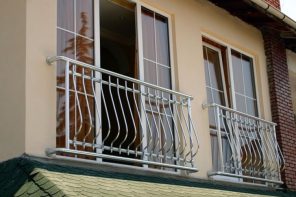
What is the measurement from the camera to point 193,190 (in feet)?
24.1

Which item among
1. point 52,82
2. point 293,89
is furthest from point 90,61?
point 293,89

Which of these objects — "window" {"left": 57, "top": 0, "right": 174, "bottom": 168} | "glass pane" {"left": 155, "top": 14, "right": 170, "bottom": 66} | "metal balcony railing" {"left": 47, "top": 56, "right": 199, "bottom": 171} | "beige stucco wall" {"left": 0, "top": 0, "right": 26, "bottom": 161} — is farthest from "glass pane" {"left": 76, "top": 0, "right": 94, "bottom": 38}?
"glass pane" {"left": 155, "top": 14, "right": 170, "bottom": 66}

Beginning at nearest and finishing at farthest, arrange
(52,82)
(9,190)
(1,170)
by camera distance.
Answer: (9,190) → (1,170) → (52,82)

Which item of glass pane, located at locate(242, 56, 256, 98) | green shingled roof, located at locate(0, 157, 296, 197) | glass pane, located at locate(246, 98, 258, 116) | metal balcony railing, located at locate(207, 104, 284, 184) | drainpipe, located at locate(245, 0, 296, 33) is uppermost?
drainpipe, located at locate(245, 0, 296, 33)

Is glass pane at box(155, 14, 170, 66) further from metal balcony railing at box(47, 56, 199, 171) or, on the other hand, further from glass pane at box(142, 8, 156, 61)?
metal balcony railing at box(47, 56, 199, 171)

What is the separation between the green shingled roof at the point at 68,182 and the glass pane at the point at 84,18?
191cm

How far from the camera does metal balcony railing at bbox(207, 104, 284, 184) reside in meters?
9.29

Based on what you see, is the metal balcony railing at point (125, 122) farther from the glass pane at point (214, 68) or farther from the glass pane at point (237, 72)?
the glass pane at point (237, 72)

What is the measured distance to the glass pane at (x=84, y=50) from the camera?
24.5 ft

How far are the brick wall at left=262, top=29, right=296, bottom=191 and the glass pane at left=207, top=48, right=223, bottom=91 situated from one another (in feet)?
4.40

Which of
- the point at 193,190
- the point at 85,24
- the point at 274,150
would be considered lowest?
the point at 193,190

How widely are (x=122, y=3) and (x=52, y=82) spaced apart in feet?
8.00

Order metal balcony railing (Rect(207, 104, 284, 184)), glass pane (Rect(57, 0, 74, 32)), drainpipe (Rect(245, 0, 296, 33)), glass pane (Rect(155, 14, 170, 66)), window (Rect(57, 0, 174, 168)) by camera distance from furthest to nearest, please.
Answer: drainpipe (Rect(245, 0, 296, 33)) → metal balcony railing (Rect(207, 104, 284, 184)) → glass pane (Rect(155, 14, 170, 66)) → glass pane (Rect(57, 0, 74, 32)) → window (Rect(57, 0, 174, 168))

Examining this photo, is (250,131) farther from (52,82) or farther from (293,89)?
(52,82)
